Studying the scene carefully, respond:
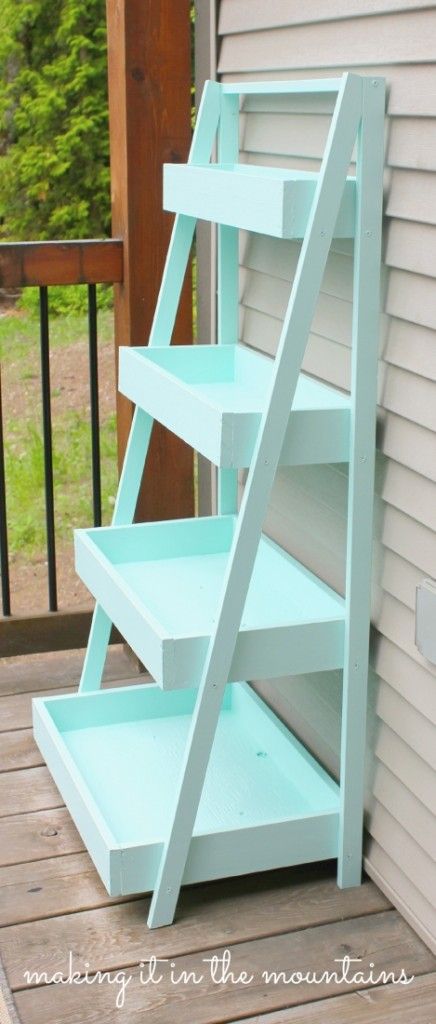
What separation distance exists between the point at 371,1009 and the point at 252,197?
1.21m

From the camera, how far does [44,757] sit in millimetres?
2537

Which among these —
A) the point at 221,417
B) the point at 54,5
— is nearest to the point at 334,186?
the point at 221,417

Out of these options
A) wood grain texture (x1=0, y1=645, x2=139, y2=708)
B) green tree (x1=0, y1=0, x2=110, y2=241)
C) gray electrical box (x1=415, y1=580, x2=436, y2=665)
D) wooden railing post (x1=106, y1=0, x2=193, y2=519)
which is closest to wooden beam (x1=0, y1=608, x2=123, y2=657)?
wood grain texture (x1=0, y1=645, x2=139, y2=708)

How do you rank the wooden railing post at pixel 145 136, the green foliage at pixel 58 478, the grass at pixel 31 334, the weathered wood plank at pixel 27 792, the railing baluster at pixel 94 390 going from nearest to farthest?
the weathered wood plank at pixel 27 792 < the wooden railing post at pixel 145 136 < the railing baluster at pixel 94 390 < the green foliage at pixel 58 478 < the grass at pixel 31 334

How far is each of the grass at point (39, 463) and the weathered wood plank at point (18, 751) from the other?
9.13 ft

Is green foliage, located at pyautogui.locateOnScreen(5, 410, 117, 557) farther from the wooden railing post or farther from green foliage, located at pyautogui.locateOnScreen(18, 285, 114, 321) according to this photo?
the wooden railing post

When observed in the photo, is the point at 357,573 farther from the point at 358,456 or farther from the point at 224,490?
the point at 224,490

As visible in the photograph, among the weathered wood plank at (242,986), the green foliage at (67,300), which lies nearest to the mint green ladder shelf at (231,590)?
the weathered wood plank at (242,986)

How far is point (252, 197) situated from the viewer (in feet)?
6.49

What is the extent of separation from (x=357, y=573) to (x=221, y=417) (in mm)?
340

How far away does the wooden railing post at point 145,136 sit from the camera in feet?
8.86

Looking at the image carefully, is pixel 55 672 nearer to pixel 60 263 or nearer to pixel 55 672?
pixel 55 672

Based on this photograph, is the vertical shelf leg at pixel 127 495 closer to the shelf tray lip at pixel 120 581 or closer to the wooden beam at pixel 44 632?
the shelf tray lip at pixel 120 581

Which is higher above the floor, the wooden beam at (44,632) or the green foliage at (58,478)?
the wooden beam at (44,632)
